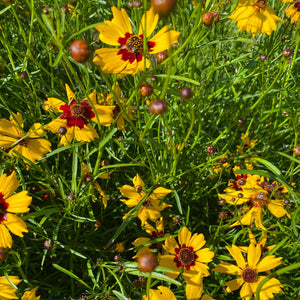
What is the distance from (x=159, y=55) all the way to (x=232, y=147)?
115cm

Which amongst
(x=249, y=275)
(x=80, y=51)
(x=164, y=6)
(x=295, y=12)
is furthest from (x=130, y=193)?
(x=295, y=12)

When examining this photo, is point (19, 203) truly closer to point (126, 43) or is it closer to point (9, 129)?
point (9, 129)

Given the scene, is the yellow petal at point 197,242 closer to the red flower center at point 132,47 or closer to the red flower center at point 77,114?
the red flower center at point 77,114

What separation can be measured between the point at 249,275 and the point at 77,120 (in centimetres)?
100

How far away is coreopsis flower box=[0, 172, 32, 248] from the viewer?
3.42 feet

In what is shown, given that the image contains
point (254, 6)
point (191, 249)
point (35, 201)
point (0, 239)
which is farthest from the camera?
point (35, 201)

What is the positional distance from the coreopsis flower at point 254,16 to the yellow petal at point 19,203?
128 cm

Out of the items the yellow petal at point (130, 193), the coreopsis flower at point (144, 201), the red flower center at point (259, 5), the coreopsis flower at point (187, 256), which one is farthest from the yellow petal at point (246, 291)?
the red flower center at point (259, 5)

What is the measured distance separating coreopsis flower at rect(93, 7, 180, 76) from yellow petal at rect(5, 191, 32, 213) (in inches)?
20.8

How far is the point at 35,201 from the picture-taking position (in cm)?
177

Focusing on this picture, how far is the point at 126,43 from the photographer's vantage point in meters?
1.27

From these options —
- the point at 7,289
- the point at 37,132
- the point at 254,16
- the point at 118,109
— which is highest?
the point at 254,16

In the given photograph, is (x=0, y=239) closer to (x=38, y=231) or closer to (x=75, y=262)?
(x=38, y=231)

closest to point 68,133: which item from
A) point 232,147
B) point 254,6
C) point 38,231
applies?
point 38,231
